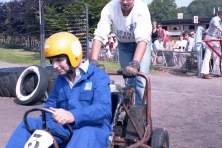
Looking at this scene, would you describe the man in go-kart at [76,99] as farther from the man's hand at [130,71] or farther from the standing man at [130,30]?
the standing man at [130,30]

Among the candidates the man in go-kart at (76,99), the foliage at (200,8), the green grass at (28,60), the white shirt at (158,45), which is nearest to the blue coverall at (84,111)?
the man in go-kart at (76,99)

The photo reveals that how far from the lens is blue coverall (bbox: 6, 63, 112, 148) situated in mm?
3619

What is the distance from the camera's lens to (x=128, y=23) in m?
5.27

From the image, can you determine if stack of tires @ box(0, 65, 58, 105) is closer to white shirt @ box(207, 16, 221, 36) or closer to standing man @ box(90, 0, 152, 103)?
standing man @ box(90, 0, 152, 103)

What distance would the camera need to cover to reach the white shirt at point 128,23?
5.14 metres

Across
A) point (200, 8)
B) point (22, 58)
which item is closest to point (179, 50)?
point (22, 58)

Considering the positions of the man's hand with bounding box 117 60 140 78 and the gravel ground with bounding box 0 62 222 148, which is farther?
the gravel ground with bounding box 0 62 222 148

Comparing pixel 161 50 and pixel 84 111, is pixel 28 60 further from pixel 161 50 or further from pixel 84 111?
pixel 84 111

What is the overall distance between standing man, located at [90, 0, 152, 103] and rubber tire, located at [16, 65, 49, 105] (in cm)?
321

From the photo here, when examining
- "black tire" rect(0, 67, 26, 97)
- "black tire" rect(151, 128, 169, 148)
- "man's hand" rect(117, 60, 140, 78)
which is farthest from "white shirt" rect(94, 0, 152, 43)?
"black tire" rect(0, 67, 26, 97)

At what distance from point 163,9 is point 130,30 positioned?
337 feet

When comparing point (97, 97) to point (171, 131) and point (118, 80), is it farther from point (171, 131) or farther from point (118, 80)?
point (118, 80)

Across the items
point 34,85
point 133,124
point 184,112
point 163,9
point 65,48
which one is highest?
point 163,9

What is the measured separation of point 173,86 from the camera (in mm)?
11469
